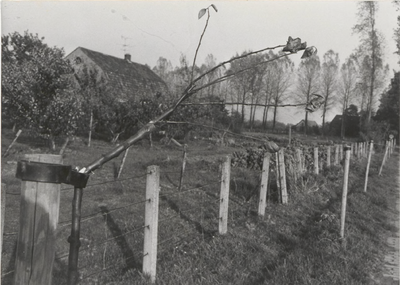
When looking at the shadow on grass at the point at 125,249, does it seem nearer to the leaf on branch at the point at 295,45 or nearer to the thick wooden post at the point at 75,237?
the thick wooden post at the point at 75,237

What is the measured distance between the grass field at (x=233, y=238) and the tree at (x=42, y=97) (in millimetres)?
6022

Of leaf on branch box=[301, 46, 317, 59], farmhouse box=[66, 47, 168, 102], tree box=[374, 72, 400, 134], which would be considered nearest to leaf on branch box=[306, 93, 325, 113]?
leaf on branch box=[301, 46, 317, 59]

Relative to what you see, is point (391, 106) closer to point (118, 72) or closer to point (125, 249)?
point (118, 72)

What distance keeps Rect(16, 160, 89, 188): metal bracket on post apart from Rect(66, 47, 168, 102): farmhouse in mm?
22359

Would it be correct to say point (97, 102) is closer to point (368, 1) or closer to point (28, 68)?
point (28, 68)

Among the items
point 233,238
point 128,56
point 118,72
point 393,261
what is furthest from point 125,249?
point 128,56

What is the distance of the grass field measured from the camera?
3482 mm

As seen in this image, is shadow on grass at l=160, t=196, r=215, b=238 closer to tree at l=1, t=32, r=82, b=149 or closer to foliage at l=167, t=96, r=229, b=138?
tree at l=1, t=32, r=82, b=149

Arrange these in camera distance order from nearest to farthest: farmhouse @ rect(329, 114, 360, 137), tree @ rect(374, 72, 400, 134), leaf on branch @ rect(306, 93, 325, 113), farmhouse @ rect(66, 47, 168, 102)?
leaf on branch @ rect(306, 93, 325, 113) < farmhouse @ rect(66, 47, 168, 102) < tree @ rect(374, 72, 400, 134) < farmhouse @ rect(329, 114, 360, 137)

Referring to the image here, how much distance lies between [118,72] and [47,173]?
27543 mm

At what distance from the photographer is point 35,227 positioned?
1.44 meters

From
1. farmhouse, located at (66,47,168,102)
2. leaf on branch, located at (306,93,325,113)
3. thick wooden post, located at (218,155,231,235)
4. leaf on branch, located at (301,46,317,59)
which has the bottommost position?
thick wooden post, located at (218,155,231,235)

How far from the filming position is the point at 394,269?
4.05 metres

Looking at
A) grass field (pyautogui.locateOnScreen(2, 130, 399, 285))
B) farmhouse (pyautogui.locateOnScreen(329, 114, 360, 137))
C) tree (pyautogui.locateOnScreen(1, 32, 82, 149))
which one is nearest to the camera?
grass field (pyautogui.locateOnScreen(2, 130, 399, 285))
